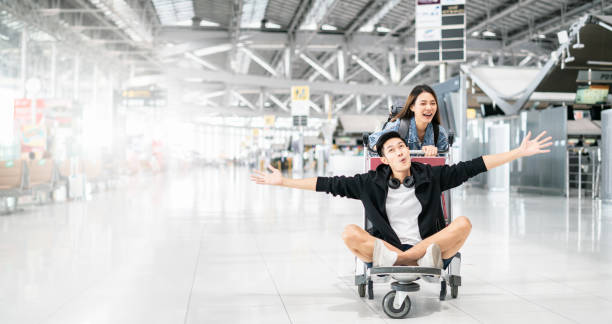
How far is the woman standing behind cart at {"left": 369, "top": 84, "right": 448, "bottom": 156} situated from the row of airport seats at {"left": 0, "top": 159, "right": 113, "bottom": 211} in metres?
7.94

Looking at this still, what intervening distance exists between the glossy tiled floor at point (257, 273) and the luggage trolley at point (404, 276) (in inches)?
3.9

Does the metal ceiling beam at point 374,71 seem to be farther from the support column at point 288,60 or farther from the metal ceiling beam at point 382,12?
the support column at point 288,60

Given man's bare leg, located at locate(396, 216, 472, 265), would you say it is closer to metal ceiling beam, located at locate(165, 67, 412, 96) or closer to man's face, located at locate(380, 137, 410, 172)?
man's face, located at locate(380, 137, 410, 172)

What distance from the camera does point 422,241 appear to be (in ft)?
10.6

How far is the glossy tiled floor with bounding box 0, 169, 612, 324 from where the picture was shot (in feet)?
10.7

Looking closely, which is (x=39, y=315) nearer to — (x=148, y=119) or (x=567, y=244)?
(x=567, y=244)

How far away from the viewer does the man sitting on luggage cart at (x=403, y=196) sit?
3.20 meters

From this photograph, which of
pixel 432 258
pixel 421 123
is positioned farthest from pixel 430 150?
pixel 432 258

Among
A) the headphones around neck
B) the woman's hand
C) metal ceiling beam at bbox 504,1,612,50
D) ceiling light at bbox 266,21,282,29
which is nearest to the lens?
the headphones around neck

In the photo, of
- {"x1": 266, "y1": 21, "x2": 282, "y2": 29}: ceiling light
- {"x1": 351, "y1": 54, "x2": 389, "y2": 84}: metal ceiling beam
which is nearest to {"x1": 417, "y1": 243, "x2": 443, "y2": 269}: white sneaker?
{"x1": 266, "y1": 21, "x2": 282, "y2": 29}: ceiling light

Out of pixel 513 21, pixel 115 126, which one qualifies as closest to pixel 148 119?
pixel 115 126

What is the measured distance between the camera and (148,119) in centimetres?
4525

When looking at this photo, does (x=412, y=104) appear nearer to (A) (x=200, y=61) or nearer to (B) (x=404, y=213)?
(B) (x=404, y=213)

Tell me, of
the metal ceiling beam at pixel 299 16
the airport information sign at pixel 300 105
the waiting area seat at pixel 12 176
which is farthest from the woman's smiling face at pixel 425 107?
the metal ceiling beam at pixel 299 16
